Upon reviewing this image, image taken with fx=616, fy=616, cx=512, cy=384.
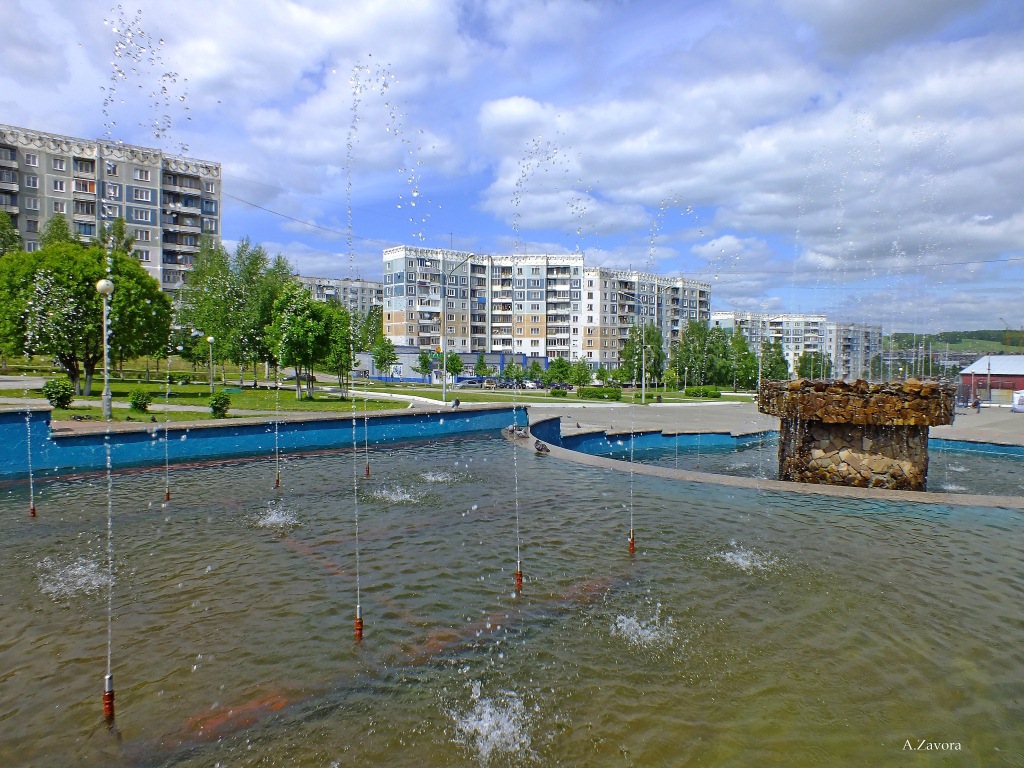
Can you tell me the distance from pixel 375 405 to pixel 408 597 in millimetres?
25836

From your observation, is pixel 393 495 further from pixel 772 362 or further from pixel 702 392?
pixel 772 362

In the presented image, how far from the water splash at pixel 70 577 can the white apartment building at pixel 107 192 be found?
219 feet

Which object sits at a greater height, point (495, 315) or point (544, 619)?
point (495, 315)

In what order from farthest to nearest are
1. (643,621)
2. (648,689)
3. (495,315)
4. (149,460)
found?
(495,315) < (149,460) < (643,621) < (648,689)

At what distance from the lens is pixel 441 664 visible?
19.1ft

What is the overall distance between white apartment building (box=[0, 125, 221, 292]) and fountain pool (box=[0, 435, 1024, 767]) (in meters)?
67.6

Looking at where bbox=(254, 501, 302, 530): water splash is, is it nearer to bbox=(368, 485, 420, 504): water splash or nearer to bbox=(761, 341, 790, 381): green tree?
bbox=(368, 485, 420, 504): water splash

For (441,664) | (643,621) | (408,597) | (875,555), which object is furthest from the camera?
(875,555)

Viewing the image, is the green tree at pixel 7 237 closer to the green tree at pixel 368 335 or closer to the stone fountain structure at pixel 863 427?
the green tree at pixel 368 335

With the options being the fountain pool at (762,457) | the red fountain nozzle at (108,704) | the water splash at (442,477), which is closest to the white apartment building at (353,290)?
the fountain pool at (762,457)

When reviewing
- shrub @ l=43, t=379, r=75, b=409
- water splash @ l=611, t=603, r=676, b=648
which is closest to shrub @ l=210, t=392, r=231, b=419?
shrub @ l=43, t=379, r=75, b=409

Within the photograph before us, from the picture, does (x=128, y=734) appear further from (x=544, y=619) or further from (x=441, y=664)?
(x=544, y=619)

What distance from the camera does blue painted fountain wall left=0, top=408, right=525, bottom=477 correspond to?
47.8 feet

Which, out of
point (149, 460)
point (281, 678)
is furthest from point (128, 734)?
point (149, 460)
